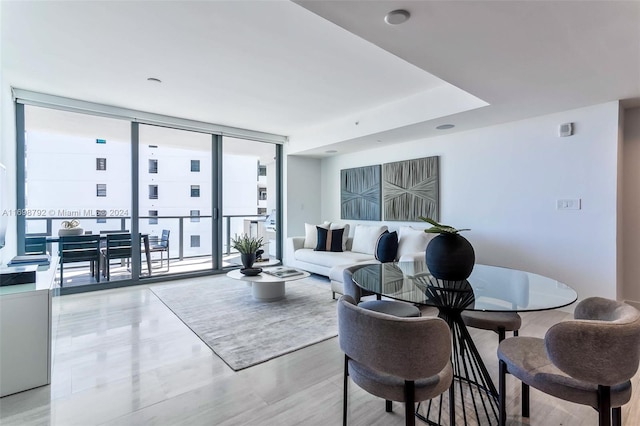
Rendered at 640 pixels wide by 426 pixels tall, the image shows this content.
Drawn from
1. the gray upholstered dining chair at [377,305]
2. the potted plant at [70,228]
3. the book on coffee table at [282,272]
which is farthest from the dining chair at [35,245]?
the gray upholstered dining chair at [377,305]

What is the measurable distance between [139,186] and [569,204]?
227 inches

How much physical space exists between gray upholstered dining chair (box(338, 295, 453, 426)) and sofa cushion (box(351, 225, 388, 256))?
3515 mm

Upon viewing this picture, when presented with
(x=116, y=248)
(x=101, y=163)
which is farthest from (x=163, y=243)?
(x=101, y=163)

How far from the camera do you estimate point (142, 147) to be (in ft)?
15.8

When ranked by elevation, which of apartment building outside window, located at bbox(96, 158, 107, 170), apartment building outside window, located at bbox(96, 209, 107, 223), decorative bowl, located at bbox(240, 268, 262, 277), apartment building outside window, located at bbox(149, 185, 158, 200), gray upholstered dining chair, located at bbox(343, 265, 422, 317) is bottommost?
decorative bowl, located at bbox(240, 268, 262, 277)

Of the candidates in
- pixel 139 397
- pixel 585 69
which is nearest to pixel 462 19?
pixel 585 69

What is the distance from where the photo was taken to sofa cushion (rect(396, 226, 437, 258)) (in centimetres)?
415

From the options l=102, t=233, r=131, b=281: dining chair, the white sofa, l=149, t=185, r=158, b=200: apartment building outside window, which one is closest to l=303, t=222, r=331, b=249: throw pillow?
the white sofa

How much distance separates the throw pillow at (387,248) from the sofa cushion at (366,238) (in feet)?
1.81

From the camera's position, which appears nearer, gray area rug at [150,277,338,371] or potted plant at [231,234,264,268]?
gray area rug at [150,277,338,371]

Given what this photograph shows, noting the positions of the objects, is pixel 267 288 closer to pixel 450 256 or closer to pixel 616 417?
pixel 450 256

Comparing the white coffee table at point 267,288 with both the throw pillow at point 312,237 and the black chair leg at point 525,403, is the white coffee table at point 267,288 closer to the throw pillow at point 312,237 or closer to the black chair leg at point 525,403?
the throw pillow at point 312,237

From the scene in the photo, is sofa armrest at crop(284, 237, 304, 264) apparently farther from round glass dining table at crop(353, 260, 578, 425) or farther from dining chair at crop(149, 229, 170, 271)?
round glass dining table at crop(353, 260, 578, 425)

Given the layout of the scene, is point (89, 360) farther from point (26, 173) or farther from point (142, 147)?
point (142, 147)
